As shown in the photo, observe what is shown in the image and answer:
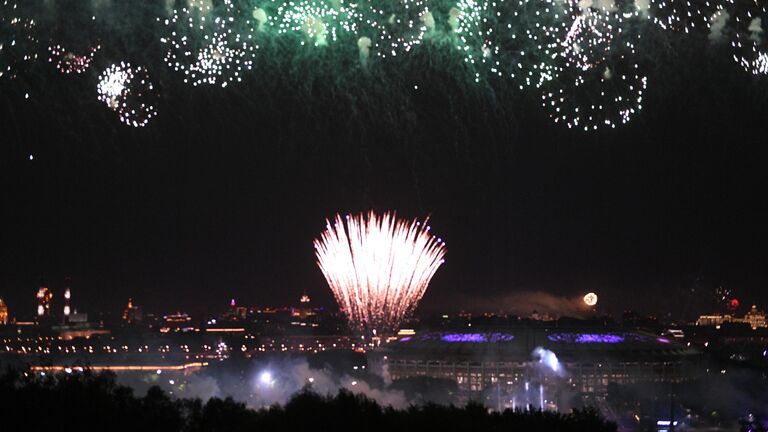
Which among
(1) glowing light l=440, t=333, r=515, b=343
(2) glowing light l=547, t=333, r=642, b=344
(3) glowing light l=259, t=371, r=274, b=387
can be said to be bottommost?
(3) glowing light l=259, t=371, r=274, b=387

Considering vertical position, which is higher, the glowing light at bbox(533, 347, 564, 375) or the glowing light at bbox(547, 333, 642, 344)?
the glowing light at bbox(547, 333, 642, 344)

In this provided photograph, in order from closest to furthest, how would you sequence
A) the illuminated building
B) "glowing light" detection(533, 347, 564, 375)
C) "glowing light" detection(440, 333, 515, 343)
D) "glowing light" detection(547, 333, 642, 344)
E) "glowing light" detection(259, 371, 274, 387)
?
"glowing light" detection(259, 371, 274, 387) → the illuminated building → "glowing light" detection(533, 347, 564, 375) → "glowing light" detection(547, 333, 642, 344) → "glowing light" detection(440, 333, 515, 343)

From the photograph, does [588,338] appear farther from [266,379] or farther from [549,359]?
[266,379]

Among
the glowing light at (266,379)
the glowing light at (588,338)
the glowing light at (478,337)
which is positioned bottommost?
the glowing light at (266,379)

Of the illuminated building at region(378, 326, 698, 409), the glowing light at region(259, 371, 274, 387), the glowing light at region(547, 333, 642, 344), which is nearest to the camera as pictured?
the glowing light at region(259, 371, 274, 387)

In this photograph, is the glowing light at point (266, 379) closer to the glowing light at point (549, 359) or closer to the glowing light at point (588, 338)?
the glowing light at point (549, 359)

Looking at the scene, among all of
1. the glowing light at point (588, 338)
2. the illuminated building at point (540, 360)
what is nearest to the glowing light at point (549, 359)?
the illuminated building at point (540, 360)

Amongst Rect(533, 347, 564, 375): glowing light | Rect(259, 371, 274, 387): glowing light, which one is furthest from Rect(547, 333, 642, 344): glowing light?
Rect(259, 371, 274, 387): glowing light

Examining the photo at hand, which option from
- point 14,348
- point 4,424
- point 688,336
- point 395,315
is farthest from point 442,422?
point 688,336

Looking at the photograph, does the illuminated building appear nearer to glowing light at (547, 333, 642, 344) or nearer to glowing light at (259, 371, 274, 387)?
glowing light at (547, 333, 642, 344)

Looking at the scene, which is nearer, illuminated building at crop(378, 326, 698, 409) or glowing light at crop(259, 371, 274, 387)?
glowing light at crop(259, 371, 274, 387)
